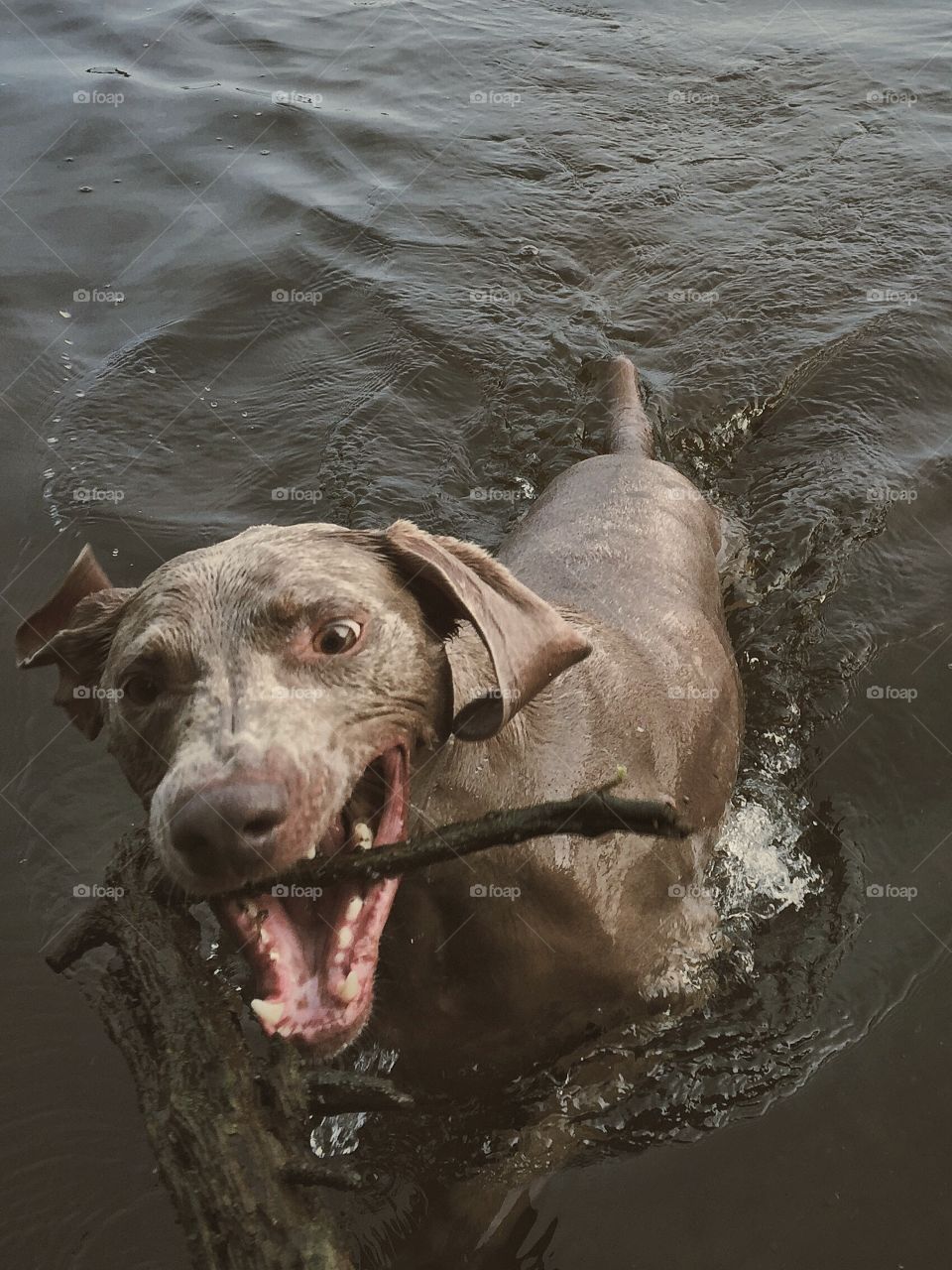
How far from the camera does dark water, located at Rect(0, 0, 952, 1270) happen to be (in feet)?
12.8

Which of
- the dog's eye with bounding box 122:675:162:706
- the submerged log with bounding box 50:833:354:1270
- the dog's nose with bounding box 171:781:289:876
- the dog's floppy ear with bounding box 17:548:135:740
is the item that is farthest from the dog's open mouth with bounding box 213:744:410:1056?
the dog's floppy ear with bounding box 17:548:135:740

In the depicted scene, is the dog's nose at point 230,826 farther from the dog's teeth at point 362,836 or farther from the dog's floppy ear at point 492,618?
the dog's floppy ear at point 492,618

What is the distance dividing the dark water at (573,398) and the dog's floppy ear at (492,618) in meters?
1.44

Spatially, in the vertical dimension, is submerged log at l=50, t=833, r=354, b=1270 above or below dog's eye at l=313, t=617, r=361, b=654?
below

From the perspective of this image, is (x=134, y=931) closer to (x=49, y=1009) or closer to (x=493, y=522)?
(x=49, y=1009)

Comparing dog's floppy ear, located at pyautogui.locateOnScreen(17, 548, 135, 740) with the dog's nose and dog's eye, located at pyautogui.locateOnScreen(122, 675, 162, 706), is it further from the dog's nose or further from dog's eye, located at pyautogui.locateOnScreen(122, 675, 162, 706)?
the dog's nose

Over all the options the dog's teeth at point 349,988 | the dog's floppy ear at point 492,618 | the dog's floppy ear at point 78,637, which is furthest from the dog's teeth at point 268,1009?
the dog's floppy ear at point 78,637

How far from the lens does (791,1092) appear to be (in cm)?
405

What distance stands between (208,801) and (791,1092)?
7.93ft

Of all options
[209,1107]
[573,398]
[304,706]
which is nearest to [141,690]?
[304,706]

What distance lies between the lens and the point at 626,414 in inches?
254

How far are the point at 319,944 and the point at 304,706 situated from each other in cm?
57

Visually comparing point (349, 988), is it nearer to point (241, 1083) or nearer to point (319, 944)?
point (319, 944)

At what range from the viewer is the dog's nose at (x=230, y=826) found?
100 inches
